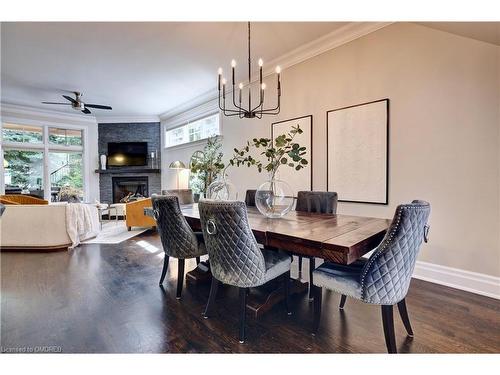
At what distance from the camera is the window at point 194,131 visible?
582 centimetres

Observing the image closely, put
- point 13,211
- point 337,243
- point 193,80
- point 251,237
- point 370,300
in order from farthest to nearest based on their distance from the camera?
1. point 193,80
2. point 13,211
3. point 251,237
4. point 370,300
5. point 337,243

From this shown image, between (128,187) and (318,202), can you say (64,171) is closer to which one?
(128,187)

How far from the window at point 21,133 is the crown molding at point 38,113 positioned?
0.31m

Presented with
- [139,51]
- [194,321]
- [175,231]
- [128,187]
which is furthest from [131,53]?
[128,187]

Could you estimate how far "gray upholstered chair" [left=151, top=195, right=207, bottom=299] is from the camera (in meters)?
2.29

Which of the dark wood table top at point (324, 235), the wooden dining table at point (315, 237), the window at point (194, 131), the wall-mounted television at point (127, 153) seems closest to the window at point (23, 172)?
the wall-mounted television at point (127, 153)

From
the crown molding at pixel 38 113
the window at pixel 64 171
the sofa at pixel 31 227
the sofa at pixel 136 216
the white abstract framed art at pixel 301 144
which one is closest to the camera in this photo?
the white abstract framed art at pixel 301 144

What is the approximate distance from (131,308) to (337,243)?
5.93 feet

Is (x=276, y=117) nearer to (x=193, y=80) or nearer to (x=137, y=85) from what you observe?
(x=193, y=80)

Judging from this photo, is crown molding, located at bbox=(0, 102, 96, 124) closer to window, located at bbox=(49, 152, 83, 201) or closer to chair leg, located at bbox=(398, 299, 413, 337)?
window, located at bbox=(49, 152, 83, 201)

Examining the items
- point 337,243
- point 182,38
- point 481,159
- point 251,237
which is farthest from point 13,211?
point 481,159

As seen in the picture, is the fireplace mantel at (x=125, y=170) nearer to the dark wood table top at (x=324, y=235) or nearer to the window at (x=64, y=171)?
the window at (x=64, y=171)

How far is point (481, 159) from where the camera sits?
2.35m

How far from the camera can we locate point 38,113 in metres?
6.80
